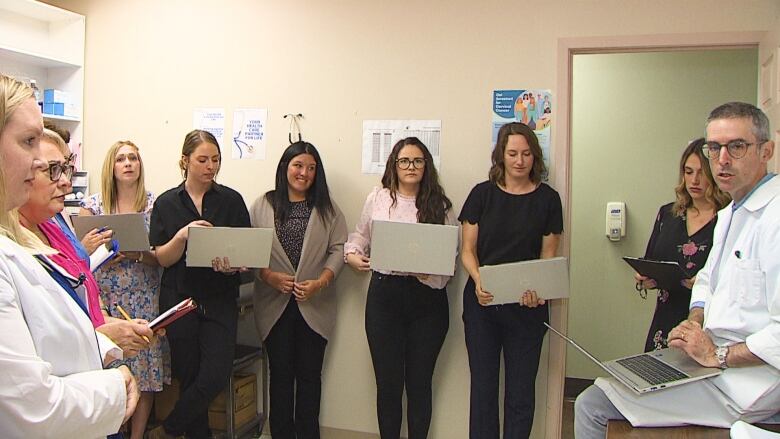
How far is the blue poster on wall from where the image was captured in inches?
114

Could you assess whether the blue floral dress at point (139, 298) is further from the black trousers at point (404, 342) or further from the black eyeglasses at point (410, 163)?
the black eyeglasses at point (410, 163)

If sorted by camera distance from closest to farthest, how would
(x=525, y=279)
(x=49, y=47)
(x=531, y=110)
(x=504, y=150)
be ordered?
(x=525, y=279) < (x=504, y=150) < (x=531, y=110) < (x=49, y=47)

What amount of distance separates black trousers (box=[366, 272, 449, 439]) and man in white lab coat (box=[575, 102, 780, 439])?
115 cm

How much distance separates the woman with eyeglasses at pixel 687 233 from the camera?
98.6 inches

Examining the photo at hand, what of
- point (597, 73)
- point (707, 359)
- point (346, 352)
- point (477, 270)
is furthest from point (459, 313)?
point (597, 73)

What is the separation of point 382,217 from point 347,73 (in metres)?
0.85

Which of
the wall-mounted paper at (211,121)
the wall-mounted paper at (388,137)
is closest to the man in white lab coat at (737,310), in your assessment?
the wall-mounted paper at (388,137)

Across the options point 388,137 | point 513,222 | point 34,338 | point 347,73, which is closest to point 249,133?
point 347,73

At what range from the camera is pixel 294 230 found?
2998 millimetres

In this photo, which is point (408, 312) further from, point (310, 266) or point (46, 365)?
point (46, 365)

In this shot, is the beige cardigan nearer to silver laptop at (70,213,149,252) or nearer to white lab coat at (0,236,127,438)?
silver laptop at (70,213,149,252)

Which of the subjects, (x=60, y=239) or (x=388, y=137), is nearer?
(x=60, y=239)

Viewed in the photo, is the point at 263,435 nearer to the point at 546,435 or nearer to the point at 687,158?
the point at 546,435

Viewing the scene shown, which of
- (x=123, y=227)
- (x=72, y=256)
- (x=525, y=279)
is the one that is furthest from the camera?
(x=123, y=227)
